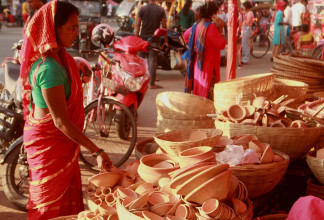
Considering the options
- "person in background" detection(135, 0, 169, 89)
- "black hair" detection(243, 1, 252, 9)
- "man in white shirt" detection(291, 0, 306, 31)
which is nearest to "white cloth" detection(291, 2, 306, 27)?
"man in white shirt" detection(291, 0, 306, 31)

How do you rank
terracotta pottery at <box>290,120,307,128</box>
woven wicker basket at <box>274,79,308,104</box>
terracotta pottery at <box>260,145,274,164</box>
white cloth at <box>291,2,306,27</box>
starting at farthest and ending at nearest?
1. white cloth at <box>291,2,306,27</box>
2. woven wicker basket at <box>274,79,308,104</box>
3. terracotta pottery at <box>290,120,307,128</box>
4. terracotta pottery at <box>260,145,274,164</box>

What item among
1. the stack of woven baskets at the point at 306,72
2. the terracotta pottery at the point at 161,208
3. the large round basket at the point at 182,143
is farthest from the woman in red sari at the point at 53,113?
the stack of woven baskets at the point at 306,72

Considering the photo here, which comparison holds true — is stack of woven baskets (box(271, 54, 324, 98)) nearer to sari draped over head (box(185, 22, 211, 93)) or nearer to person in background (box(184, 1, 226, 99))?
person in background (box(184, 1, 226, 99))

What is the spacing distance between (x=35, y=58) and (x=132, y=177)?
34.0 inches

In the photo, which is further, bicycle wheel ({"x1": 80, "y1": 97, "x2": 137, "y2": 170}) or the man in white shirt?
the man in white shirt

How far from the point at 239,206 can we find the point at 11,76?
3.24 meters

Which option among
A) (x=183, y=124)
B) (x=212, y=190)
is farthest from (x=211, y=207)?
(x=183, y=124)

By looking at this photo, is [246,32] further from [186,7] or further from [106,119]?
[106,119]

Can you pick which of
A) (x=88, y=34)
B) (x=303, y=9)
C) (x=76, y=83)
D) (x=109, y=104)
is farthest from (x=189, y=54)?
(x=303, y=9)

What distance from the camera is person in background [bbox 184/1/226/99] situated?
516 cm

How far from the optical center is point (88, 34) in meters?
12.5

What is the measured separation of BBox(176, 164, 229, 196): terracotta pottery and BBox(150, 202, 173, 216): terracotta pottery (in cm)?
8

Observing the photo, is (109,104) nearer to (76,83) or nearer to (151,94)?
(76,83)

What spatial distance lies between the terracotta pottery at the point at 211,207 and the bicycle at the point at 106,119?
2690 millimetres
